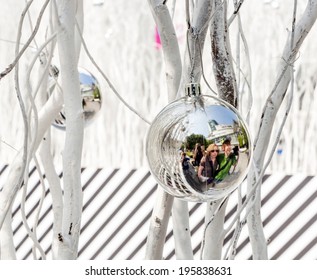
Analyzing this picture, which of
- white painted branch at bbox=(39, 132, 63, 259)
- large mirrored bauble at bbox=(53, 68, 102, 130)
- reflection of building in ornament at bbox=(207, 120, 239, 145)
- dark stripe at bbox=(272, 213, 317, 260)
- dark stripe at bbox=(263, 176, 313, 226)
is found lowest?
dark stripe at bbox=(272, 213, 317, 260)

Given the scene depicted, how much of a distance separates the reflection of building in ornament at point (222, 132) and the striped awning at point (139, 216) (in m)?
1.89

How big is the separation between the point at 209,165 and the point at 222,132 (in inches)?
1.7

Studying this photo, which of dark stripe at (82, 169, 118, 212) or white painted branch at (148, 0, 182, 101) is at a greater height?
white painted branch at (148, 0, 182, 101)

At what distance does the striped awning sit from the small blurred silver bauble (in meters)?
1.87

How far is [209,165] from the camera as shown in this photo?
2.78ft

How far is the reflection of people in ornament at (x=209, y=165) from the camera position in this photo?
840 mm

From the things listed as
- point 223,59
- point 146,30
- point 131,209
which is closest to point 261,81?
point 146,30

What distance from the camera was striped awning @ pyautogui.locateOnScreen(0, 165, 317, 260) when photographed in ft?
9.00

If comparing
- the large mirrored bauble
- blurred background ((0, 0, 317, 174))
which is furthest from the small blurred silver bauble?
blurred background ((0, 0, 317, 174))

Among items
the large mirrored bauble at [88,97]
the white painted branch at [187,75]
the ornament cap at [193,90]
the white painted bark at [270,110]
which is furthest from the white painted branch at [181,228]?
the large mirrored bauble at [88,97]

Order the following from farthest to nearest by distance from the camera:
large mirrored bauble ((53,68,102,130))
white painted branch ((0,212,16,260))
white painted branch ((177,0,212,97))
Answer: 1. large mirrored bauble ((53,68,102,130))
2. white painted branch ((0,212,16,260))
3. white painted branch ((177,0,212,97))

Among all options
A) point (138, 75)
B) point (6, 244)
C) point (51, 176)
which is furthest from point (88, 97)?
point (138, 75)

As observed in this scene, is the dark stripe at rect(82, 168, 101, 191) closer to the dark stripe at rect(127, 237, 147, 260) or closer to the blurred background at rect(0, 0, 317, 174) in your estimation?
the dark stripe at rect(127, 237, 147, 260)

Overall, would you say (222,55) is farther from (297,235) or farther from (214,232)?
(297,235)
